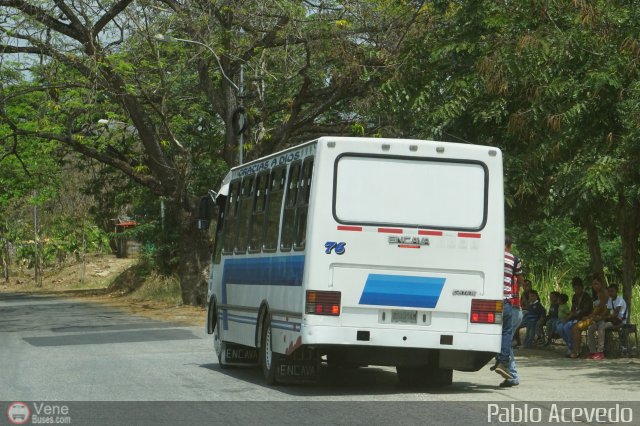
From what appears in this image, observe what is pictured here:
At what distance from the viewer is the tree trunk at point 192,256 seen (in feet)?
121

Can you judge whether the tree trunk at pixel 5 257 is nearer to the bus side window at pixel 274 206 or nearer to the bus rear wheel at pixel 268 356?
the bus side window at pixel 274 206

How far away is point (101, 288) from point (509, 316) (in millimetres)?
44676

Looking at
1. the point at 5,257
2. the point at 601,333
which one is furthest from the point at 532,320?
the point at 5,257

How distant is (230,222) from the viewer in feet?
58.7

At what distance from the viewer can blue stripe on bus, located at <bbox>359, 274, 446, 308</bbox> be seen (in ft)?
44.7

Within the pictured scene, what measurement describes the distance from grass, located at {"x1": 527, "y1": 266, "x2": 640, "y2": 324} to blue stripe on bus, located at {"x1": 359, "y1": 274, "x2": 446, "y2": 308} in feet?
37.9

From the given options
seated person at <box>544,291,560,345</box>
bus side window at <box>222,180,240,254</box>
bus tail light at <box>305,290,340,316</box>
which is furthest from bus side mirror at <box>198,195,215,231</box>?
seated person at <box>544,291,560,345</box>

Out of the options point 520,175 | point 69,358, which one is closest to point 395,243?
point 520,175

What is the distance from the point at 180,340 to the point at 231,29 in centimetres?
1068

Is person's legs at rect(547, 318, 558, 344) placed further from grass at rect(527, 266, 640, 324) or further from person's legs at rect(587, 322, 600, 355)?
grass at rect(527, 266, 640, 324)

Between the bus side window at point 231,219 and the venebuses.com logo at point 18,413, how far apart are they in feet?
19.0

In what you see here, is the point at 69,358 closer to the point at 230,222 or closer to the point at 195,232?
the point at 230,222

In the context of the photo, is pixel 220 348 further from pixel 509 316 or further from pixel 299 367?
pixel 509 316

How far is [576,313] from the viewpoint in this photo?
1983 cm
